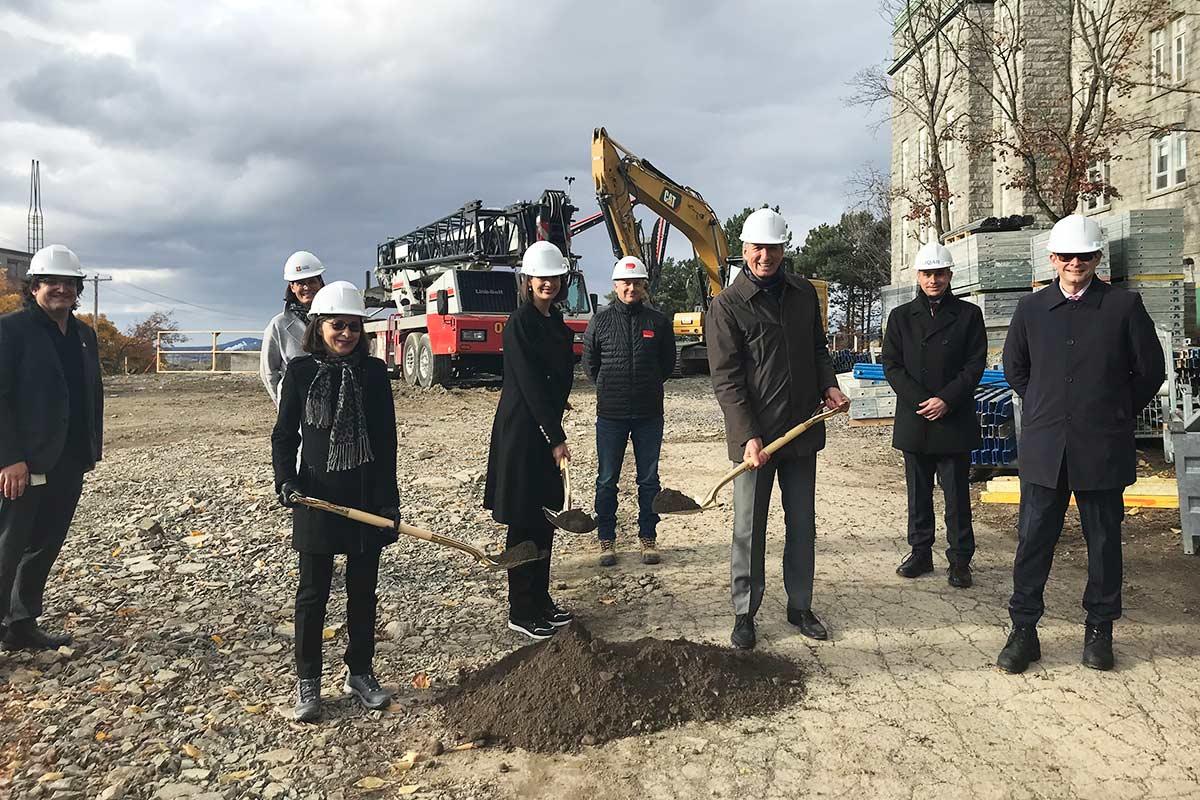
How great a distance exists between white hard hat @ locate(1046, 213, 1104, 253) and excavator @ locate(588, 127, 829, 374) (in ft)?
41.2

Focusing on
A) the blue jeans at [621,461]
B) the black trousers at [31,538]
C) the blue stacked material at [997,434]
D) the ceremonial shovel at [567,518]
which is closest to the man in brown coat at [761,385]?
the ceremonial shovel at [567,518]

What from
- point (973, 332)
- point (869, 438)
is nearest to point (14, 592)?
point (973, 332)

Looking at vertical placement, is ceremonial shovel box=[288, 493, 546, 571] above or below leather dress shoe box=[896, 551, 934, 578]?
above

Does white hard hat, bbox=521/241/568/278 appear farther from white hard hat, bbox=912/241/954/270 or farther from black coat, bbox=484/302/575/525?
white hard hat, bbox=912/241/954/270

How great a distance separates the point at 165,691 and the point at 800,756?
294cm

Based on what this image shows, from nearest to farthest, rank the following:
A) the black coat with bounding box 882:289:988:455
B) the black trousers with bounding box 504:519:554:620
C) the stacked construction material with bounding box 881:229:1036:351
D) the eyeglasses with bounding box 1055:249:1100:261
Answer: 1. the eyeglasses with bounding box 1055:249:1100:261
2. the black trousers with bounding box 504:519:554:620
3. the black coat with bounding box 882:289:988:455
4. the stacked construction material with bounding box 881:229:1036:351

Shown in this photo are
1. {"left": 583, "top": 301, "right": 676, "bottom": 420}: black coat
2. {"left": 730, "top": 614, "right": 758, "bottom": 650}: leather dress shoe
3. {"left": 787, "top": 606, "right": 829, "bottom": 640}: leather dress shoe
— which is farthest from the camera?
{"left": 583, "top": 301, "right": 676, "bottom": 420}: black coat

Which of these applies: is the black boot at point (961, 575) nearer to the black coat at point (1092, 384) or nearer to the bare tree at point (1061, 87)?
the black coat at point (1092, 384)

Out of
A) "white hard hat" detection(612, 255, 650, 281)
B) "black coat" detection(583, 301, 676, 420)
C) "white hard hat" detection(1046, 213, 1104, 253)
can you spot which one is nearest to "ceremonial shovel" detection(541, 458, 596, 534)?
"black coat" detection(583, 301, 676, 420)

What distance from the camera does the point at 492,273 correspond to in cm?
1802

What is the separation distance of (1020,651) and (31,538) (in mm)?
4941

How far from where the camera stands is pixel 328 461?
3615mm

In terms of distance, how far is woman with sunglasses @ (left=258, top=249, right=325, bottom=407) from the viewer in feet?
15.4

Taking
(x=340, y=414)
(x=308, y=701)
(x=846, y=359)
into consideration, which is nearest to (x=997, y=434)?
(x=340, y=414)
